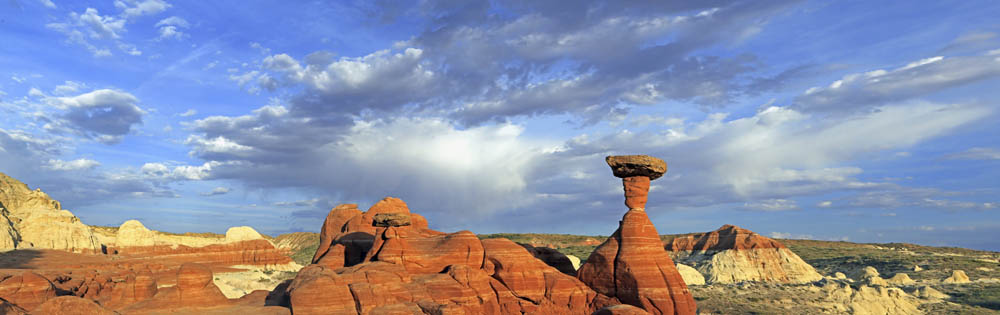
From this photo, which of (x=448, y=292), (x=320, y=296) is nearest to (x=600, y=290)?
(x=448, y=292)

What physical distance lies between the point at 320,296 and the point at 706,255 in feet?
237

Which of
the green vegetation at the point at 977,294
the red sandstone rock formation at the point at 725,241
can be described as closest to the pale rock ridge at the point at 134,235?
the red sandstone rock formation at the point at 725,241

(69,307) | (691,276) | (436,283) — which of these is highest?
(436,283)

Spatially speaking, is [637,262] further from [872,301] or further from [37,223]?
[37,223]

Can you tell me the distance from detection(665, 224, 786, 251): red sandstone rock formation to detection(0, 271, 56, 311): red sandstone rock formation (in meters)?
74.5

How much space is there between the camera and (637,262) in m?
33.5

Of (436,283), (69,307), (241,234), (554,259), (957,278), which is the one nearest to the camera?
(69,307)

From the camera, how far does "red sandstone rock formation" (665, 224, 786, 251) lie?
258ft

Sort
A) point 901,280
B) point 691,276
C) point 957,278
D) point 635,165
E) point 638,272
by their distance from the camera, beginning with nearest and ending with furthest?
point 638,272 → point 635,165 → point 691,276 → point 901,280 → point 957,278

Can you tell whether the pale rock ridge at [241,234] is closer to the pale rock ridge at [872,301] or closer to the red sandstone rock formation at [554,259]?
the red sandstone rock formation at [554,259]

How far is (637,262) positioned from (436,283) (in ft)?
38.7

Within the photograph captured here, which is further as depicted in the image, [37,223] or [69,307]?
[37,223]

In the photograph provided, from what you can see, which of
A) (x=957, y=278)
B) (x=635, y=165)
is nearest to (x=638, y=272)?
(x=635, y=165)

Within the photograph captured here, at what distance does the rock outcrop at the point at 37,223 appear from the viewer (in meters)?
84.0
